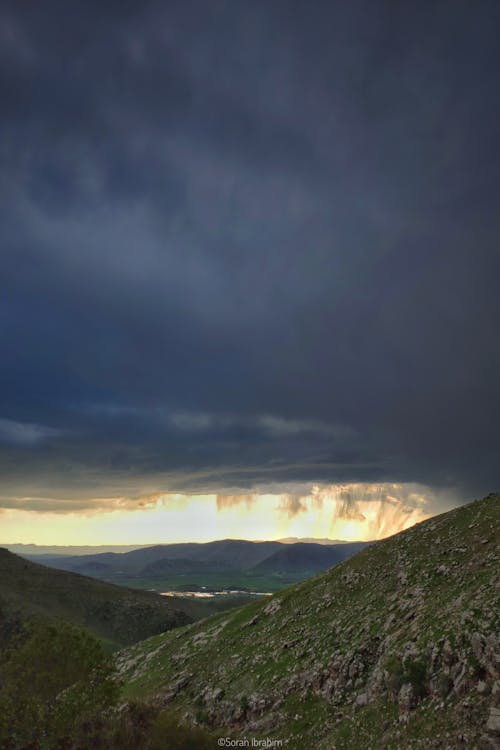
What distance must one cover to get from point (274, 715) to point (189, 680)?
21177 millimetres

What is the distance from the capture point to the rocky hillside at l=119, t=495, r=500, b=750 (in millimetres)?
32562

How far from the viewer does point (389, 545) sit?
6744 centimetres

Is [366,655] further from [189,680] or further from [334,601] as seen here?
[189,680]

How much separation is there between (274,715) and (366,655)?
9.91 m

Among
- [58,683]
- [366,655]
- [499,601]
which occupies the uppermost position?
[499,601]

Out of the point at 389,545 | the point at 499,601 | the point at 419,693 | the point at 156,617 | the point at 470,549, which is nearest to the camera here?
the point at 419,693

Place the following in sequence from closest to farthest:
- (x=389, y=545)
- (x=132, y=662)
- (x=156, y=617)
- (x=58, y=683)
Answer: (x=58, y=683)
(x=389, y=545)
(x=132, y=662)
(x=156, y=617)

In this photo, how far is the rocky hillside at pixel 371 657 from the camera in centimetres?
3256

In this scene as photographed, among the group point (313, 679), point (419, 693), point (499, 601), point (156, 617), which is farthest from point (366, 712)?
point (156, 617)

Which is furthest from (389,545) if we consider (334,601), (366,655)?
(366,655)

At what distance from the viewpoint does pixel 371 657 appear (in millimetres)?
42750

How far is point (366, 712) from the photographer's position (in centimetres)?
3619

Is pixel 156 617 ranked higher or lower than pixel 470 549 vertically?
Result: lower

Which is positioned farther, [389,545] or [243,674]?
[389,545]
